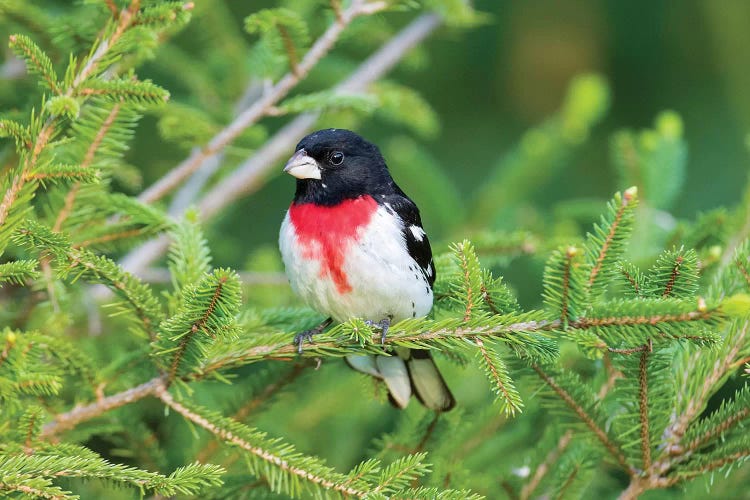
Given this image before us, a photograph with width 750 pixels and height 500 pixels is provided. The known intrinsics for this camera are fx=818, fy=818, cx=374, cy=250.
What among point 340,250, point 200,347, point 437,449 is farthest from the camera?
point 340,250

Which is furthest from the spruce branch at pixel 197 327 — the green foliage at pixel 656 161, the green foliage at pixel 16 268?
the green foliage at pixel 656 161

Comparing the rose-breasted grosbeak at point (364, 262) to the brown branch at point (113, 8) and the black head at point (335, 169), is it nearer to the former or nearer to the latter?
the black head at point (335, 169)

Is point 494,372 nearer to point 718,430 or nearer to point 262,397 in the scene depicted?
point 718,430

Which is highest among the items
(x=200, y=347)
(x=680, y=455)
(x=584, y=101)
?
(x=584, y=101)

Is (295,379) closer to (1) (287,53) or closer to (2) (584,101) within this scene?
(1) (287,53)

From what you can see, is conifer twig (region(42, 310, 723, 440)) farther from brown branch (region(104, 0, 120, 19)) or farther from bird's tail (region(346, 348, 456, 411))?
brown branch (region(104, 0, 120, 19))

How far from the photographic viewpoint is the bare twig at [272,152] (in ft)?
11.8

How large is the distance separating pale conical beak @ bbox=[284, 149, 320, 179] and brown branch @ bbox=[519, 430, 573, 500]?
3.95 ft

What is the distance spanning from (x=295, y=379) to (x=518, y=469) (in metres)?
0.70

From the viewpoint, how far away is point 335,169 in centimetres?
290

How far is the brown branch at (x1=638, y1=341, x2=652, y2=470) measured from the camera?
1.89 meters

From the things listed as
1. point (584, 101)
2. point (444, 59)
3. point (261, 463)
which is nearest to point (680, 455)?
point (261, 463)

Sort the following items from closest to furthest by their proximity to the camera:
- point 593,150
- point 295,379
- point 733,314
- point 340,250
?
point 733,314, point 295,379, point 340,250, point 593,150

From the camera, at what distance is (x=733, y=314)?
60.7 inches
